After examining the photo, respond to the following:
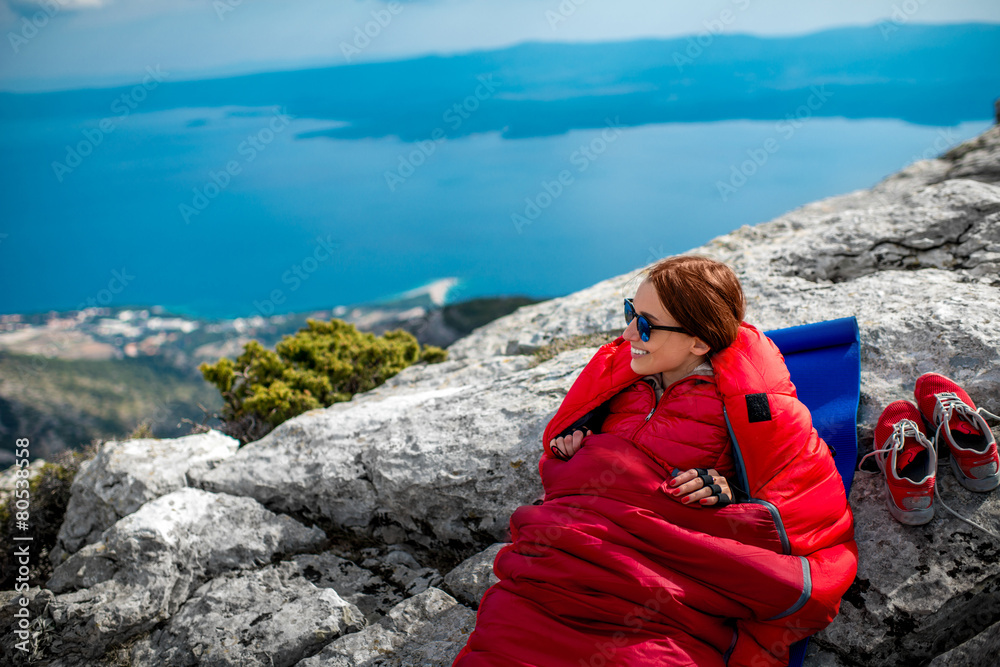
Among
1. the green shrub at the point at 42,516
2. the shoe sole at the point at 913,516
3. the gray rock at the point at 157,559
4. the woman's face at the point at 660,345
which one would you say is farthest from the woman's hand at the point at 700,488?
the green shrub at the point at 42,516

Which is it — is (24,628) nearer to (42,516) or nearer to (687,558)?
A: (42,516)

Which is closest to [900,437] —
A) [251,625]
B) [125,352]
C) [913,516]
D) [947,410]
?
[947,410]

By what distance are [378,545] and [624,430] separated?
2.21m

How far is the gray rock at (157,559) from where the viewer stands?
3613 mm

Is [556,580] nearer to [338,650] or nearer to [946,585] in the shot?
[338,650]

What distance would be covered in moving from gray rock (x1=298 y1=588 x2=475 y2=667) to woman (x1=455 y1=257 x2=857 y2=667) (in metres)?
0.73

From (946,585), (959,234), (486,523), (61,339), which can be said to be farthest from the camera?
(61,339)

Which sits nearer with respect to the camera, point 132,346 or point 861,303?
point 861,303

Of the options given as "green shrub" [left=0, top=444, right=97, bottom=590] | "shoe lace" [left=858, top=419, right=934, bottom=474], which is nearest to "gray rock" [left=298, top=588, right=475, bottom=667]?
"shoe lace" [left=858, top=419, right=934, bottom=474]

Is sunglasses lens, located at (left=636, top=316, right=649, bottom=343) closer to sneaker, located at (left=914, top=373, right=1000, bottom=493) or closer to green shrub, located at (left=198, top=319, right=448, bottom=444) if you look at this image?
sneaker, located at (left=914, top=373, right=1000, bottom=493)

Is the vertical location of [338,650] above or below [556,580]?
below

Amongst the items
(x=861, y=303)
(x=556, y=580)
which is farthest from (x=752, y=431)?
Answer: (x=861, y=303)

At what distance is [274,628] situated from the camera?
3455 millimetres

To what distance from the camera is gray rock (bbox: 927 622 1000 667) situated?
262cm
